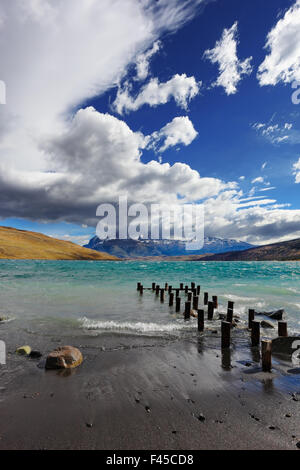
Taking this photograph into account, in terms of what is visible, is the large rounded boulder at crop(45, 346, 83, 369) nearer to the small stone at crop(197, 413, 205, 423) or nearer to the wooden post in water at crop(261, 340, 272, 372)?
the small stone at crop(197, 413, 205, 423)

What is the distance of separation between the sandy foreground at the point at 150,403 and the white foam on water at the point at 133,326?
344 cm

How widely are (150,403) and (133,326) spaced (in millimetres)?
7645

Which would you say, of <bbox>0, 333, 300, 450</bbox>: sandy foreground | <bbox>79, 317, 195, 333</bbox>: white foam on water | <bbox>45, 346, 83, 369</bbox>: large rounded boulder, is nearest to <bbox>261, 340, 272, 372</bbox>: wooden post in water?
<bbox>0, 333, 300, 450</bbox>: sandy foreground

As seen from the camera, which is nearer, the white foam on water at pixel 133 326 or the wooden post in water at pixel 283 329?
the wooden post in water at pixel 283 329

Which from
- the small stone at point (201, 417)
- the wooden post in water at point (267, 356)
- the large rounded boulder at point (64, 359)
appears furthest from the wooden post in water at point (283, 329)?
the large rounded boulder at point (64, 359)

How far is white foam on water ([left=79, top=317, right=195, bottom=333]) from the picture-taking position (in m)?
13.1

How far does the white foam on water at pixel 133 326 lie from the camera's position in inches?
517

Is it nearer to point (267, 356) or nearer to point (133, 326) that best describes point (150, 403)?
point (267, 356)

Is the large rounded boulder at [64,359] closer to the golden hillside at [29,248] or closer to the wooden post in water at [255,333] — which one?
the wooden post in water at [255,333]

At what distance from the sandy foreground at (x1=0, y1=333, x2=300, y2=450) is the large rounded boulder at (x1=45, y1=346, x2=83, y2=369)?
0.95 ft
